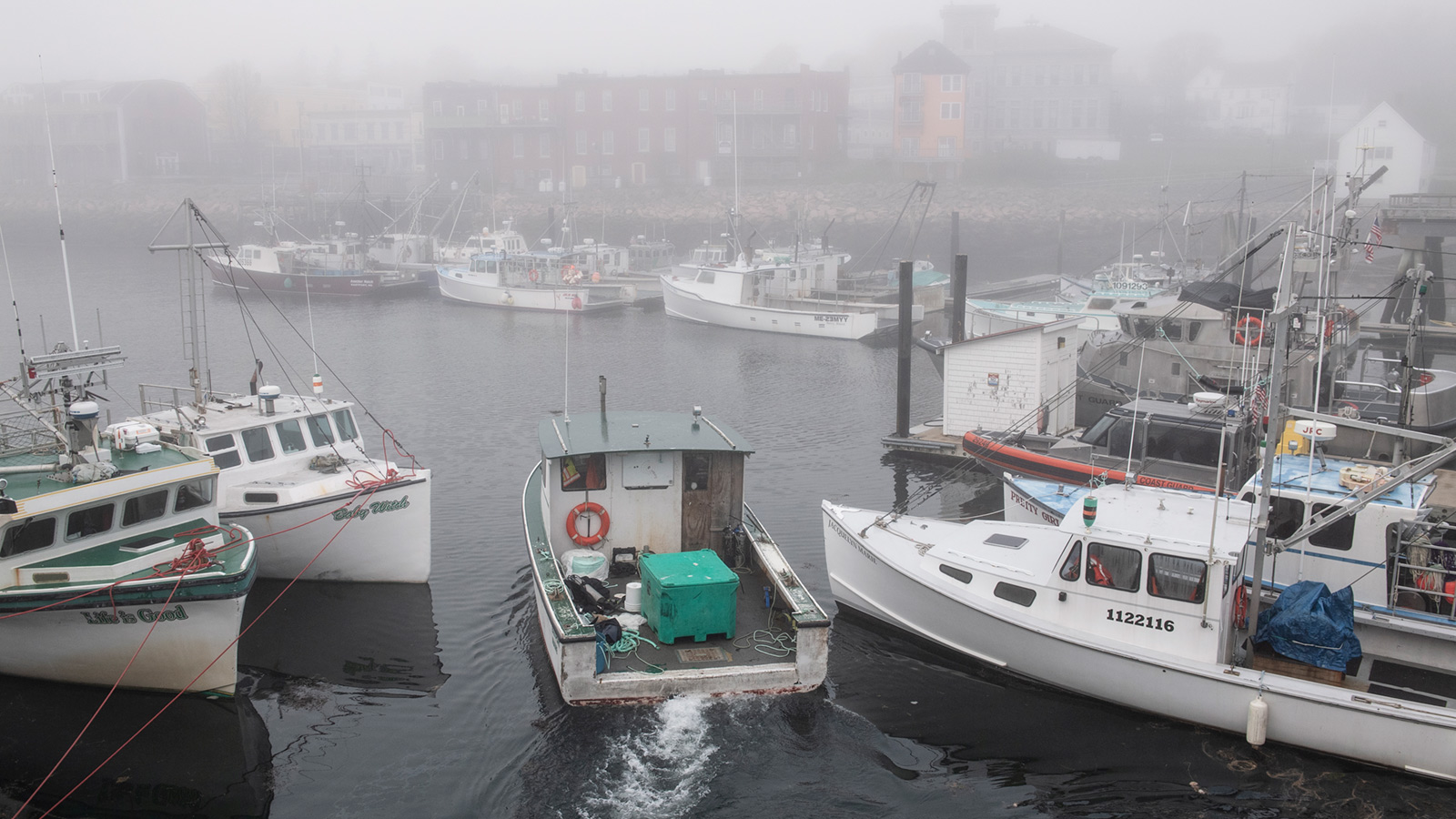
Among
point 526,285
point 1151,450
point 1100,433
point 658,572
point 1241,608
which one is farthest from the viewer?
point 526,285

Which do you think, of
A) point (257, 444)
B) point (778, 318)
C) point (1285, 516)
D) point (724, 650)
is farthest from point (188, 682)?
point (778, 318)

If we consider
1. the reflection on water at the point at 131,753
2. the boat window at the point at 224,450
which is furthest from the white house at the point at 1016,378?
the reflection on water at the point at 131,753

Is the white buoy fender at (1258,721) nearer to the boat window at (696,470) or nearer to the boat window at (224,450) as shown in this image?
the boat window at (696,470)

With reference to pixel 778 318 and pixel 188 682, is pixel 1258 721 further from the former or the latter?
pixel 778 318

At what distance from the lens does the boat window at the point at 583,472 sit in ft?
46.1

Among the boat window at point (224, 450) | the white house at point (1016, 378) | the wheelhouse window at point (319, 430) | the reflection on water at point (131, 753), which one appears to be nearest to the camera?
the reflection on water at point (131, 753)

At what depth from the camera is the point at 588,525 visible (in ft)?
46.9

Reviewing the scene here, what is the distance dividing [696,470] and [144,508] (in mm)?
7379

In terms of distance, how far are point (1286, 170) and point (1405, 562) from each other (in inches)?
3437

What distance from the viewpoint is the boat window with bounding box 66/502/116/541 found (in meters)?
12.6

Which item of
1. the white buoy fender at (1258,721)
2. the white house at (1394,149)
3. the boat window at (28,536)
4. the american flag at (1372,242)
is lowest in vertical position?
the white buoy fender at (1258,721)

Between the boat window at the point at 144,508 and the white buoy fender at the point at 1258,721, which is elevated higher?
the boat window at the point at 144,508

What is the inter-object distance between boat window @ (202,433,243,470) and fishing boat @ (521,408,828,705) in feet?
16.5

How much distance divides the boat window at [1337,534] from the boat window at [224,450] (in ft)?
53.8
